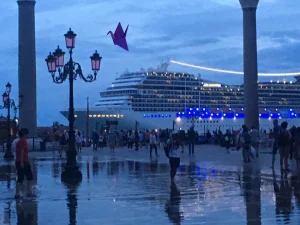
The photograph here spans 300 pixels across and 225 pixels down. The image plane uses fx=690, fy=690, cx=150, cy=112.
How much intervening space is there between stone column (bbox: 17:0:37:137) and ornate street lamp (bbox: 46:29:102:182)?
13638 millimetres

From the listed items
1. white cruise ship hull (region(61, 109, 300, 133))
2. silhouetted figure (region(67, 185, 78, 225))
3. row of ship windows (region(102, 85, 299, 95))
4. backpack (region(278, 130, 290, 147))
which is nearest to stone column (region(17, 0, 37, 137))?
backpack (region(278, 130, 290, 147))

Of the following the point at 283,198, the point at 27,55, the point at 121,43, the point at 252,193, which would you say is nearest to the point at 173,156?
the point at 252,193

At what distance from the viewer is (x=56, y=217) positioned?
9828 mm

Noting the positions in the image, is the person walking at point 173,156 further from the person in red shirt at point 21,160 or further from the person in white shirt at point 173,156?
the person in red shirt at point 21,160

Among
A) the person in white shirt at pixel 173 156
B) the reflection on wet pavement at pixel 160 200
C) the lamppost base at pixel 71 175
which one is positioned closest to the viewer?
the reflection on wet pavement at pixel 160 200

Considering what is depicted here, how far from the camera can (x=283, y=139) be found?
17.0m

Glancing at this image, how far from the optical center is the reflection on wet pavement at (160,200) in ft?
31.2

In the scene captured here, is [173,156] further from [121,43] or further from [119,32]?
[119,32]

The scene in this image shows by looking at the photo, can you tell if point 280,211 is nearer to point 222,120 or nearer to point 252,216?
point 252,216

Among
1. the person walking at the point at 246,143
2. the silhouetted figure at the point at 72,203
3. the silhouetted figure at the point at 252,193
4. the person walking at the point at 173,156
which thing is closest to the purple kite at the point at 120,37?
the person walking at the point at 246,143

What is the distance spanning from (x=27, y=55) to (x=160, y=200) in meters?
23.0

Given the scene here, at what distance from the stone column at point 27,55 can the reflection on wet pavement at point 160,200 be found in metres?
16.6

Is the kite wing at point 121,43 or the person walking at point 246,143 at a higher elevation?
the kite wing at point 121,43

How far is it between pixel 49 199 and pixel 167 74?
6338 centimetres
